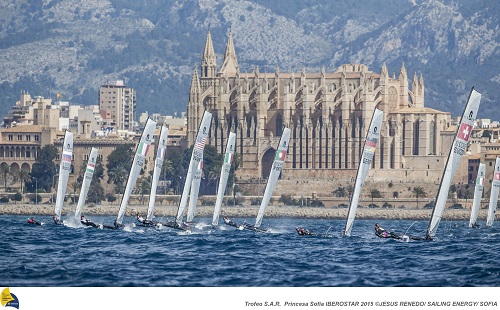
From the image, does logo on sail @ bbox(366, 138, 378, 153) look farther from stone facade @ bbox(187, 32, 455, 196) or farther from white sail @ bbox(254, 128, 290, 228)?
stone facade @ bbox(187, 32, 455, 196)

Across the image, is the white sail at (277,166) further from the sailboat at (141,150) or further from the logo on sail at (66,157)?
the logo on sail at (66,157)

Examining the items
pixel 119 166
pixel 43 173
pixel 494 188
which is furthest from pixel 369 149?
pixel 43 173

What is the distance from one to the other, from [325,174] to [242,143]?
38.6 ft

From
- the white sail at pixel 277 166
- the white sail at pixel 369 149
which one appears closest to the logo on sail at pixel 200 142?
the white sail at pixel 277 166

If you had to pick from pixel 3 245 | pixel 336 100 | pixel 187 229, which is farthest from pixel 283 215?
pixel 3 245

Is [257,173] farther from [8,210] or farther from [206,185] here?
[8,210]

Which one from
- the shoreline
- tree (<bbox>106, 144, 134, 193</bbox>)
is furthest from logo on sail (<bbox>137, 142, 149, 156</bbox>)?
tree (<bbox>106, 144, 134, 193</bbox>)

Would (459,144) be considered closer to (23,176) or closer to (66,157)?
(66,157)

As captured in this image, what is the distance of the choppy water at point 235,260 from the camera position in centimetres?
6888

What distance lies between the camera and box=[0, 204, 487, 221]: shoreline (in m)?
165
